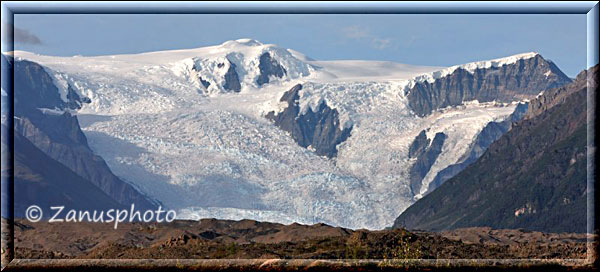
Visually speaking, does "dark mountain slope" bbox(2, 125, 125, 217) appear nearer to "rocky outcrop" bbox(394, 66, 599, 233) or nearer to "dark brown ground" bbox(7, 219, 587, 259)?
"rocky outcrop" bbox(394, 66, 599, 233)

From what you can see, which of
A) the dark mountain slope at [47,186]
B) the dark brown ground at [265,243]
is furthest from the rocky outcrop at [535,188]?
the dark brown ground at [265,243]

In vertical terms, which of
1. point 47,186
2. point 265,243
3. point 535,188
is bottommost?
point 535,188

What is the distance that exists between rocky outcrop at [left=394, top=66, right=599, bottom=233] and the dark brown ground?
6171 cm

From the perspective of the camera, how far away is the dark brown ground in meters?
48.0

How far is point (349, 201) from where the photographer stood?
176000 mm

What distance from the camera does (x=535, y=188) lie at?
17200 cm

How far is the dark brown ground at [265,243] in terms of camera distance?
48031 millimetres

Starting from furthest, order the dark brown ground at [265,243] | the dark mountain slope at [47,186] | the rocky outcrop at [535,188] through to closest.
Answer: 1. the dark mountain slope at [47,186]
2. the rocky outcrop at [535,188]
3. the dark brown ground at [265,243]

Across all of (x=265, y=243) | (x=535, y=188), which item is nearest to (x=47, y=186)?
(x=535, y=188)

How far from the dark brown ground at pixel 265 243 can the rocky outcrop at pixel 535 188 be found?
6171 centimetres

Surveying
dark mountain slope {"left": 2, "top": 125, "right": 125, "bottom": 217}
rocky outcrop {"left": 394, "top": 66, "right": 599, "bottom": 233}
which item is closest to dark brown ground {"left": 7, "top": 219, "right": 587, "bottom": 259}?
rocky outcrop {"left": 394, "top": 66, "right": 599, "bottom": 233}

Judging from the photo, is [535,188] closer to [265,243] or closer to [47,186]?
[47,186]

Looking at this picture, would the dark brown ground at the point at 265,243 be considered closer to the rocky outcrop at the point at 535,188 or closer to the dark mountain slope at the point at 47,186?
the rocky outcrop at the point at 535,188

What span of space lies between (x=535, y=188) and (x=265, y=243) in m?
115
